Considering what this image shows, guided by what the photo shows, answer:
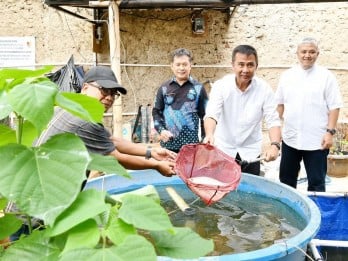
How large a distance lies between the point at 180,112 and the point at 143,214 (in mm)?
3385

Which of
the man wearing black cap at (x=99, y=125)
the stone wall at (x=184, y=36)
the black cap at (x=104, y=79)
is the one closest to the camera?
the man wearing black cap at (x=99, y=125)

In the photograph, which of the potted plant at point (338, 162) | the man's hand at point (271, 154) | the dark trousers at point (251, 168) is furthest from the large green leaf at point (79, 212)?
the potted plant at point (338, 162)

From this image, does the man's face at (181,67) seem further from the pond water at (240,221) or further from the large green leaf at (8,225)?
the large green leaf at (8,225)

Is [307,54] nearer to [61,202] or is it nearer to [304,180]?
[304,180]

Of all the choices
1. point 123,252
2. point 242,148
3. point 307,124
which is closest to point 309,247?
point 242,148

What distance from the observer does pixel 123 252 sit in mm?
670

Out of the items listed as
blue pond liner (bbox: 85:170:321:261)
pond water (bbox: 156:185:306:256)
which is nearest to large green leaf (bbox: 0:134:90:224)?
blue pond liner (bbox: 85:170:321:261)

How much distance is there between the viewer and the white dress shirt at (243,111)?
349 cm

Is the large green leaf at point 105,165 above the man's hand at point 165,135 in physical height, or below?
above

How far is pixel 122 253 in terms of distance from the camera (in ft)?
2.19

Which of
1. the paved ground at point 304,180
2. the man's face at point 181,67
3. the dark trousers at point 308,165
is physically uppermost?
the man's face at point 181,67

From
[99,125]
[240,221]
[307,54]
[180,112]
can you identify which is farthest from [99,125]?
[307,54]

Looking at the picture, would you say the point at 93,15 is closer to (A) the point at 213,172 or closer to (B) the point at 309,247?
(A) the point at 213,172

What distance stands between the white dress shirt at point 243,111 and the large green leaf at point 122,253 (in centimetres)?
280
